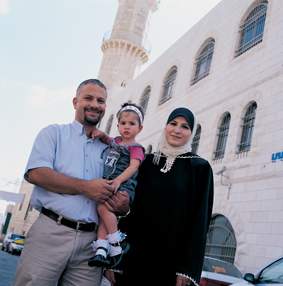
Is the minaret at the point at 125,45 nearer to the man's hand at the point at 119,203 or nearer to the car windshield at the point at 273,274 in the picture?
the car windshield at the point at 273,274

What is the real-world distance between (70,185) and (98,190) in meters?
0.17

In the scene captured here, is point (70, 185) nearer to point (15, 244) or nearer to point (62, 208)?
point (62, 208)

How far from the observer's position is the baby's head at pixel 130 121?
330cm

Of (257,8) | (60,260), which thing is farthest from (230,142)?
Answer: (60,260)

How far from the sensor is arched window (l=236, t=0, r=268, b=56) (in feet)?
43.7

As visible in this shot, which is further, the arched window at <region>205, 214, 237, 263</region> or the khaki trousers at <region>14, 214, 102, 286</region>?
the arched window at <region>205, 214, 237, 263</region>

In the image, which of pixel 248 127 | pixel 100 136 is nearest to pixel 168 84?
pixel 248 127

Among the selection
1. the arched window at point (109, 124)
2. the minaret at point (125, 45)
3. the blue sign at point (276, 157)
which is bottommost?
the blue sign at point (276, 157)

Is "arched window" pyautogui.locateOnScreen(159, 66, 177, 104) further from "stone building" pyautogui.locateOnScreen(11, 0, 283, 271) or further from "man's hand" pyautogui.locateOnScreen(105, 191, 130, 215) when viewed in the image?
"man's hand" pyautogui.locateOnScreen(105, 191, 130, 215)

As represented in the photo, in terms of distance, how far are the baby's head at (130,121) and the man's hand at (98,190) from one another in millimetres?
776

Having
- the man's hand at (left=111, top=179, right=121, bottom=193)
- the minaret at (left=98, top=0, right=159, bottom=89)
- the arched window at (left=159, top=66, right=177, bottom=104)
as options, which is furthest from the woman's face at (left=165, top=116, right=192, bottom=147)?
the minaret at (left=98, top=0, right=159, bottom=89)

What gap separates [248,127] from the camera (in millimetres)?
12148

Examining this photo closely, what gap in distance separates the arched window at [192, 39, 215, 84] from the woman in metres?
13.2

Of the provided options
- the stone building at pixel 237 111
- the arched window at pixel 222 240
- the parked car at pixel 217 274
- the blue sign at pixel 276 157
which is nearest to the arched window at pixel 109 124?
the stone building at pixel 237 111
